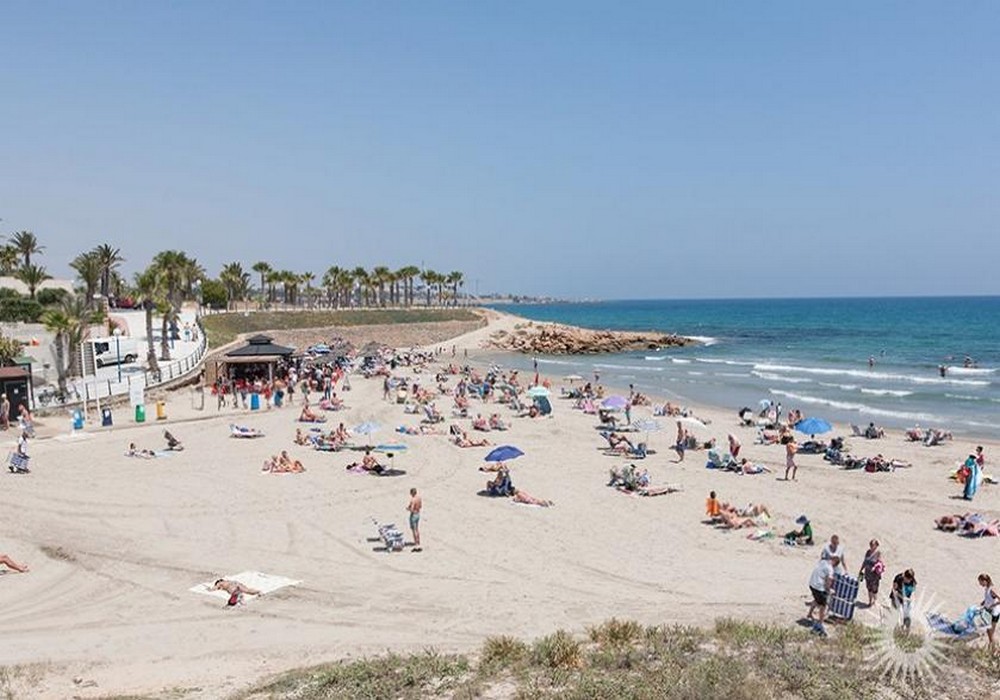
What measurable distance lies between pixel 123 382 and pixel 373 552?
2433cm

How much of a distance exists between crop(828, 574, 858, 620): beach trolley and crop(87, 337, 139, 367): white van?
36686mm

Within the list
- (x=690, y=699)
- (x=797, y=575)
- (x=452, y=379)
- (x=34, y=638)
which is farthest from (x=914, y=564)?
(x=452, y=379)

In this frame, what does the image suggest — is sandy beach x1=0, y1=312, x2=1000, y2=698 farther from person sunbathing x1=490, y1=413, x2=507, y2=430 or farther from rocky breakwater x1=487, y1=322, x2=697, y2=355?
rocky breakwater x1=487, y1=322, x2=697, y2=355

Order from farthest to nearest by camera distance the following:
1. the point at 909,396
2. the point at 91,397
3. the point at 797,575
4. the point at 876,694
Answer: the point at 909,396
the point at 91,397
the point at 797,575
the point at 876,694

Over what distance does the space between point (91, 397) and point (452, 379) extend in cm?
2136

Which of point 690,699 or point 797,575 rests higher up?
point 690,699

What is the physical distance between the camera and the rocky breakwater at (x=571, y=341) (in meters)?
76.6

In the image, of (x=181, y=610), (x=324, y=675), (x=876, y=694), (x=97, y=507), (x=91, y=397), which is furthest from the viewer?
(x=91, y=397)

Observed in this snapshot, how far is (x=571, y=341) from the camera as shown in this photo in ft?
256

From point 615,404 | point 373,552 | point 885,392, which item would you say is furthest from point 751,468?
point 885,392

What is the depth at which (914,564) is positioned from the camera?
14570mm

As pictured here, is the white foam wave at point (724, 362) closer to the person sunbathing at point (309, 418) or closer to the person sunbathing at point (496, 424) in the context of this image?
the person sunbathing at point (496, 424)

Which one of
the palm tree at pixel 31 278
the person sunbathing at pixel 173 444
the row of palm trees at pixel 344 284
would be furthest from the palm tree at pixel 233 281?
the person sunbathing at pixel 173 444

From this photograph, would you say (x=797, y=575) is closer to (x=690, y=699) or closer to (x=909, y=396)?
(x=690, y=699)
